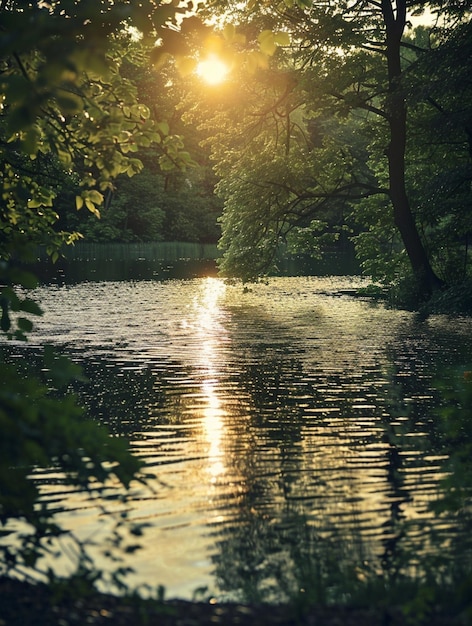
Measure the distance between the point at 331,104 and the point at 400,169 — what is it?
3.25m

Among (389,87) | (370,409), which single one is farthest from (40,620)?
(389,87)

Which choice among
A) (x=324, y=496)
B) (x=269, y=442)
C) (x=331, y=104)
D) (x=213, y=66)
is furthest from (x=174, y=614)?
(x=331, y=104)

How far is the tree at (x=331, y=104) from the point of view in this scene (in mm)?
29938

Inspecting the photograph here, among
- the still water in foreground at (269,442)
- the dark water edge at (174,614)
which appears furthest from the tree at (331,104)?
the dark water edge at (174,614)

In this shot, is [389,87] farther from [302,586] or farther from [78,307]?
[302,586]

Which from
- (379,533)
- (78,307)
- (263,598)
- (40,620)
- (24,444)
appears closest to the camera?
(24,444)

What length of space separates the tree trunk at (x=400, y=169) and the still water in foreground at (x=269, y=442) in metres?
3.12

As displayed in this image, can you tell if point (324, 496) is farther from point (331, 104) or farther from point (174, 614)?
point (331, 104)

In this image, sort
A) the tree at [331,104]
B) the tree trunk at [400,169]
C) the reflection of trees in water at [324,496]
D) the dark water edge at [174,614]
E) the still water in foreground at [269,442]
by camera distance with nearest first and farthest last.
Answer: the dark water edge at [174,614], the reflection of trees in water at [324,496], the still water in foreground at [269,442], the tree at [331,104], the tree trunk at [400,169]

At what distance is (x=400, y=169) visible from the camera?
32.5m

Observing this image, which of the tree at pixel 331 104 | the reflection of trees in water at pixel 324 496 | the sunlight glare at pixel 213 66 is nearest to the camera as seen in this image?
the sunlight glare at pixel 213 66

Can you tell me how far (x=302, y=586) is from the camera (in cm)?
684

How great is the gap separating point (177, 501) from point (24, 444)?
4.33 m

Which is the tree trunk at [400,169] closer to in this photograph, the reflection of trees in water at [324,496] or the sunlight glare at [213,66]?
the reflection of trees in water at [324,496]
